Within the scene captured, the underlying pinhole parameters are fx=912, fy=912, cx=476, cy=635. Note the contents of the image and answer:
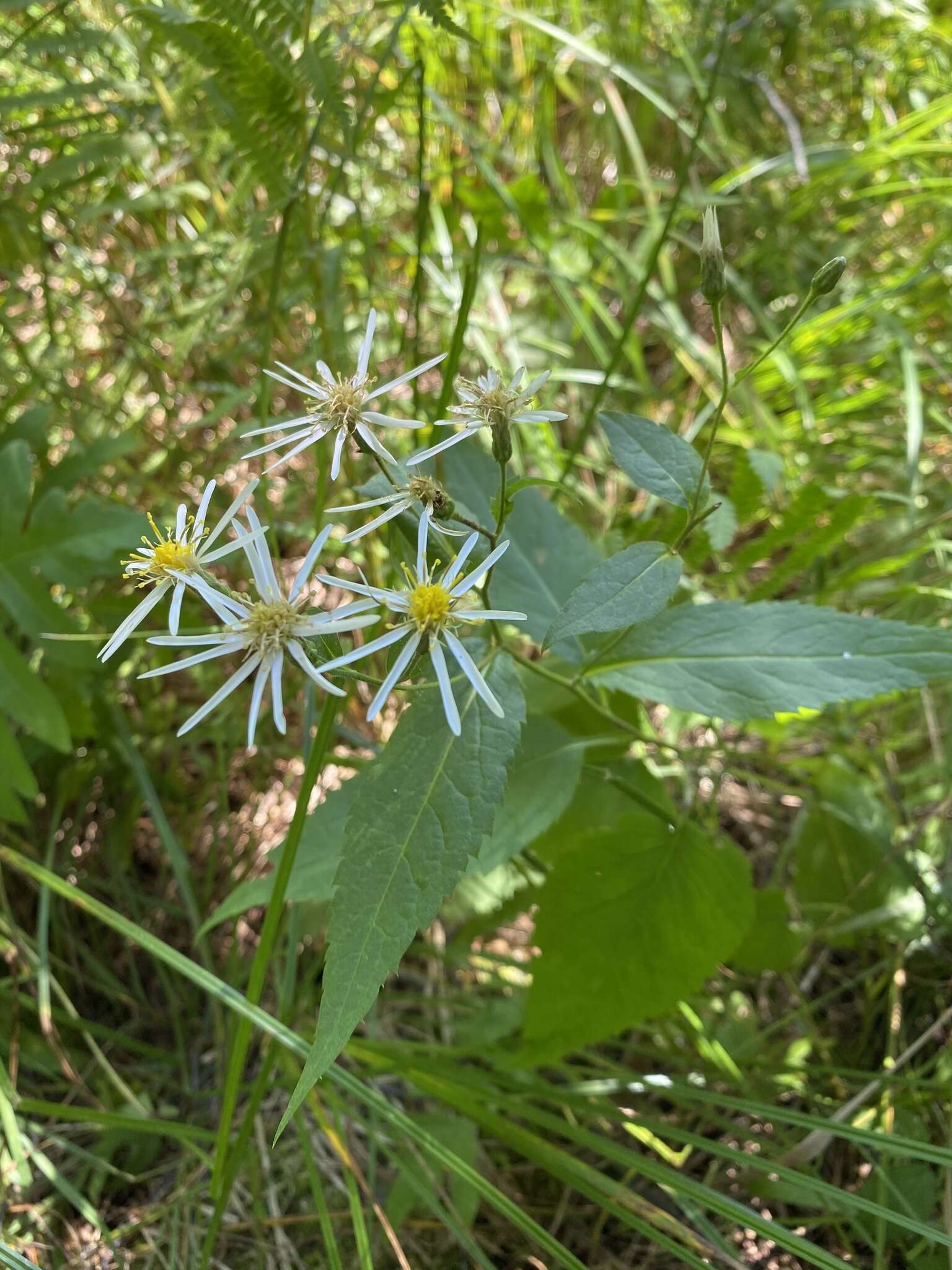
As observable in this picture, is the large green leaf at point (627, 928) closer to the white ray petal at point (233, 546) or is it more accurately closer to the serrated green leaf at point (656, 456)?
the serrated green leaf at point (656, 456)

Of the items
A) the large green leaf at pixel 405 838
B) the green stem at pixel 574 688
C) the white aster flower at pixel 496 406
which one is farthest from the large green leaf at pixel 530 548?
the large green leaf at pixel 405 838

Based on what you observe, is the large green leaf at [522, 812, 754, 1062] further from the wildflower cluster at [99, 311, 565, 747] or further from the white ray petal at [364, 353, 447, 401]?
the white ray petal at [364, 353, 447, 401]

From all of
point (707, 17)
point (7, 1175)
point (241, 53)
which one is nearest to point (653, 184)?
point (707, 17)

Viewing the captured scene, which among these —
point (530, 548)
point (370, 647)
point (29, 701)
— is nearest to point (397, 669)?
point (370, 647)

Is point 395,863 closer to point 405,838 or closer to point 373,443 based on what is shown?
point 405,838

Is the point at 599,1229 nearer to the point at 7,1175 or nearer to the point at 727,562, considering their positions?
the point at 7,1175

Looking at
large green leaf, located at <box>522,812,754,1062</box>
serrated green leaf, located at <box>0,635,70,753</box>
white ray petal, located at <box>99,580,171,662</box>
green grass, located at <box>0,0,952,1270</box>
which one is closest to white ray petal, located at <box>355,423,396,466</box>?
green grass, located at <box>0,0,952,1270</box>
